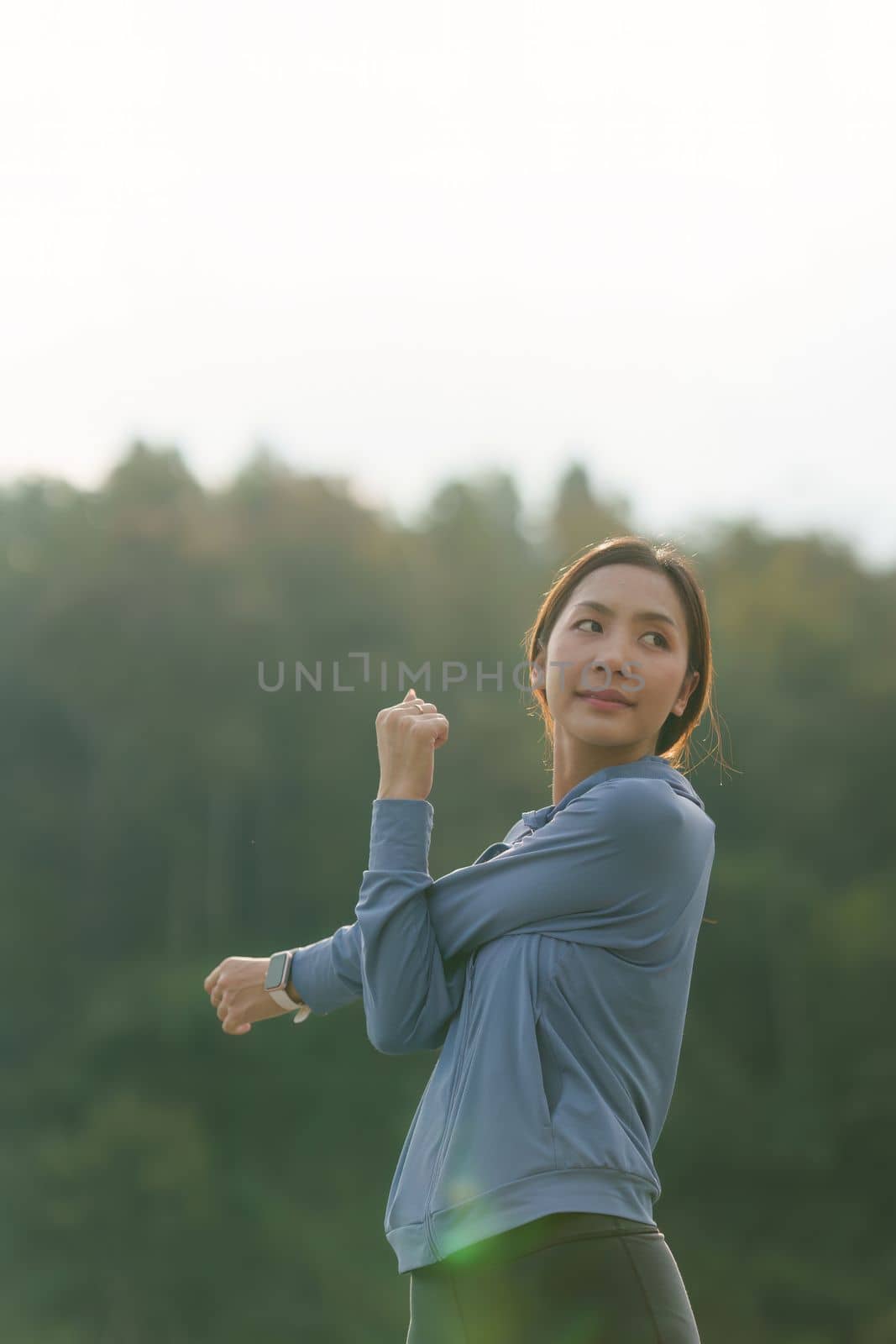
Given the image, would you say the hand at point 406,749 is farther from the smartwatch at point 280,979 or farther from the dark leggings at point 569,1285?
the dark leggings at point 569,1285

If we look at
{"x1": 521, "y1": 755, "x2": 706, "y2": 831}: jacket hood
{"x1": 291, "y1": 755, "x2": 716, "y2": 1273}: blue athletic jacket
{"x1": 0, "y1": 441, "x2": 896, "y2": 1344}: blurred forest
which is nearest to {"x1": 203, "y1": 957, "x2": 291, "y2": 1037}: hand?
{"x1": 291, "y1": 755, "x2": 716, "y2": 1273}: blue athletic jacket

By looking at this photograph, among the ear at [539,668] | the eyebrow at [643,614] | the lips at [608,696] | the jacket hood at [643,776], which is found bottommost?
the jacket hood at [643,776]

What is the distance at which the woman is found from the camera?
46.6 inches

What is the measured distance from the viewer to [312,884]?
14672mm

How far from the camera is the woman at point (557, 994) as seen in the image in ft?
3.88

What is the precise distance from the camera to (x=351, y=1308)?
463 inches

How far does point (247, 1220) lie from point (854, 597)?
8.40m

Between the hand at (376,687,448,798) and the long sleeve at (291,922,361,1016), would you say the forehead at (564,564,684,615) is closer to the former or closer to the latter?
the hand at (376,687,448,798)

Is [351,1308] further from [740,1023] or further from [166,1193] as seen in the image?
[740,1023]

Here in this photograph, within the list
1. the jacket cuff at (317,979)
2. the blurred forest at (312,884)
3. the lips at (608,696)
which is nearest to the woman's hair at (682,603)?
the lips at (608,696)

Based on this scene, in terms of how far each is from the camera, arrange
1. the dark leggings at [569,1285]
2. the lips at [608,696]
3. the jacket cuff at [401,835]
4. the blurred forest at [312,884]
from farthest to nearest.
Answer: the blurred forest at [312,884]
the lips at [608,696]
the jacket cuff at [401,835]
the dark leggings at [569,1285]

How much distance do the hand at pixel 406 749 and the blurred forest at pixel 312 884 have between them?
37.1 feet

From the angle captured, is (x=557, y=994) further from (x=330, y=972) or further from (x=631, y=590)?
(x=631, y=590)

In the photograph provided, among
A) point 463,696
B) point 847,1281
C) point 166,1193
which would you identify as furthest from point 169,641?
point 847,1281
